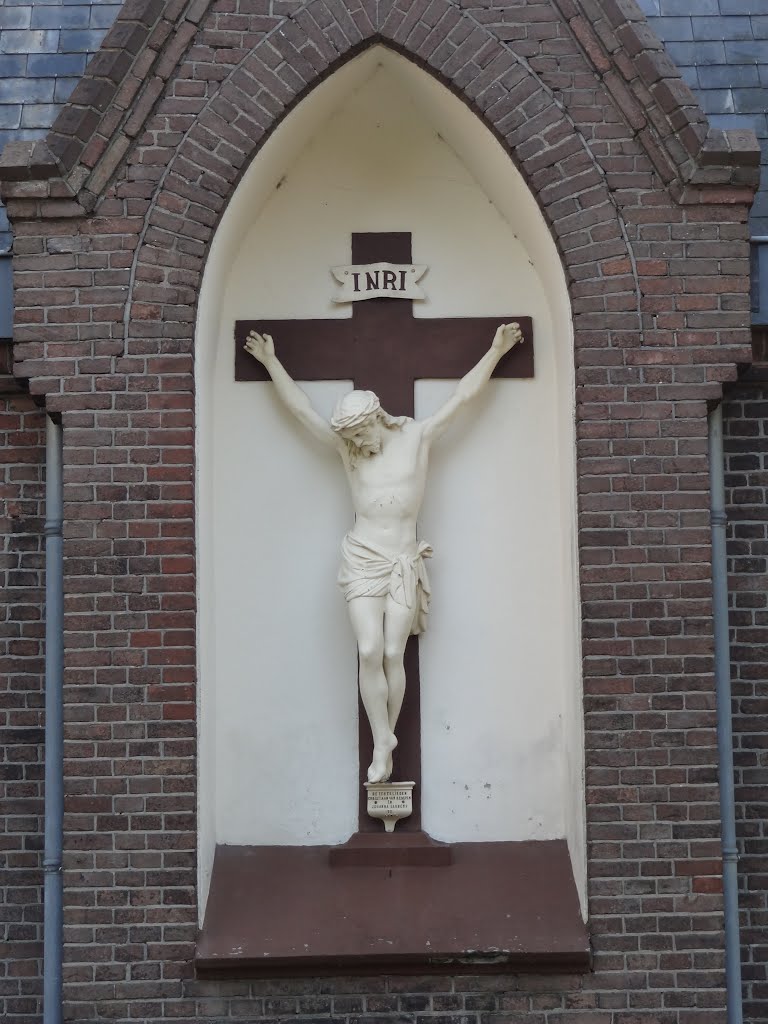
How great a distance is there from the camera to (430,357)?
6551 mm

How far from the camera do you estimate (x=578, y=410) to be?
5.97 m

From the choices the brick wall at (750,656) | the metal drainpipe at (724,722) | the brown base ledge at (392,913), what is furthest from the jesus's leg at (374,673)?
the brick wall at (750,656)

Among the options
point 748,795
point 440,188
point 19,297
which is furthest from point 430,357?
point 748,795

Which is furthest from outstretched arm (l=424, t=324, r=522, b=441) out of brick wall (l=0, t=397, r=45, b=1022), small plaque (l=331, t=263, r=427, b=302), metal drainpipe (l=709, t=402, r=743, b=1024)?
brick wall (l=0, t=397, r=45, b=1022)

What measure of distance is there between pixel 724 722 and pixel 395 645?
4.94ft

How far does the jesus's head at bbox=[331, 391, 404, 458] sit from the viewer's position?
6125 millimetres

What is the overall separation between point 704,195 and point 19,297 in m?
3.07

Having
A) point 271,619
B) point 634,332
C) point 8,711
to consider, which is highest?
point 634,332

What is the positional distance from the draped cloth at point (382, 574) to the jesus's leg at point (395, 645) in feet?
0.13

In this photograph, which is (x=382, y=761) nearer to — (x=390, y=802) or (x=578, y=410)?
(x=390, y=802)

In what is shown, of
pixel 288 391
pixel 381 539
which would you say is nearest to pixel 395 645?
pixel 381 539

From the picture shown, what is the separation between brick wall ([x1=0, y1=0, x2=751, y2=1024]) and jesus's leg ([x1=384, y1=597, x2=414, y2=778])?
33.1 inches

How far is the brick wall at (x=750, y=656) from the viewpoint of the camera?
6148mm

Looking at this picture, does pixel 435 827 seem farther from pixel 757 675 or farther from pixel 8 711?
pixel 8 711
